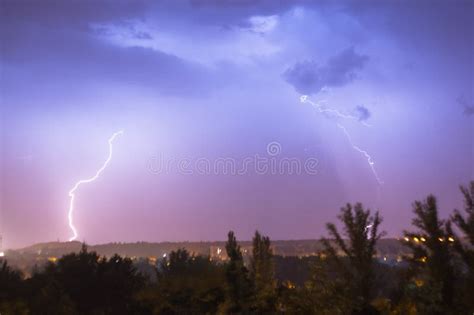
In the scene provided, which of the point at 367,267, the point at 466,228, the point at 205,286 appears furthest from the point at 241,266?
the point at 466,228

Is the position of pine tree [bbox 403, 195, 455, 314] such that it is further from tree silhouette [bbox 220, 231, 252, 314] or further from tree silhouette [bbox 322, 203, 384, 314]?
tree silhouette [bbox 220, 231, 252, 314]

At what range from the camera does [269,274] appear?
18297 mm

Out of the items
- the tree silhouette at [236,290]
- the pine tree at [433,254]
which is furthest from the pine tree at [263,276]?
the pine tree at [433,254]

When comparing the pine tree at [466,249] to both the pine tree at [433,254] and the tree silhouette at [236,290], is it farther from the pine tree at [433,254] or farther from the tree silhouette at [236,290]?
the tree silhouette at [236,290]

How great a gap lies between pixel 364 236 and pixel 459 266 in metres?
3.60

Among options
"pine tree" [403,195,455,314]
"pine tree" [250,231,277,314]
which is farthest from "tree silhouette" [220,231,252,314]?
"pine tree" [403,195,455,314]

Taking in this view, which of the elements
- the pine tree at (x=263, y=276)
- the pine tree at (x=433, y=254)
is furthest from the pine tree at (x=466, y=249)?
the pine tree at (x=263, y=276)

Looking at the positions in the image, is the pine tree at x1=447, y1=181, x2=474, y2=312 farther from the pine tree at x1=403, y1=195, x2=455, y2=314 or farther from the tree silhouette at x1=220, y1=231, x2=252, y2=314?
the tree silhouette at x1=220, y1=231, x2=252, y2=314

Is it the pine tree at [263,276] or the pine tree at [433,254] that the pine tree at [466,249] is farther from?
the pine tree at [263,276]

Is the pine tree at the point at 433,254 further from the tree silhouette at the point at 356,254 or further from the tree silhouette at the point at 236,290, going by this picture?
the tree silhouette at the point at 236,290

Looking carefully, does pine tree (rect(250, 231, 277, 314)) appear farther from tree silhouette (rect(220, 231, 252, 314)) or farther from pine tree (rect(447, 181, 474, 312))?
pine tree (rect(447, 181, 474, 312))

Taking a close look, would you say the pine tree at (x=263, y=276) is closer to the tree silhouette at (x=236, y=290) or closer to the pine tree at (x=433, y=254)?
the tree silhouette at (x=236, y=290)

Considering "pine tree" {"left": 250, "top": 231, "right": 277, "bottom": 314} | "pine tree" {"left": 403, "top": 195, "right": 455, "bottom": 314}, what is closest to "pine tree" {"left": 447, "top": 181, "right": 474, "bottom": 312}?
"pine tree" {"left": 403, "top": 195, "right": 455, "bottom": 314}

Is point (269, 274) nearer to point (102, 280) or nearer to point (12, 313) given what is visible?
point (102, 280)
